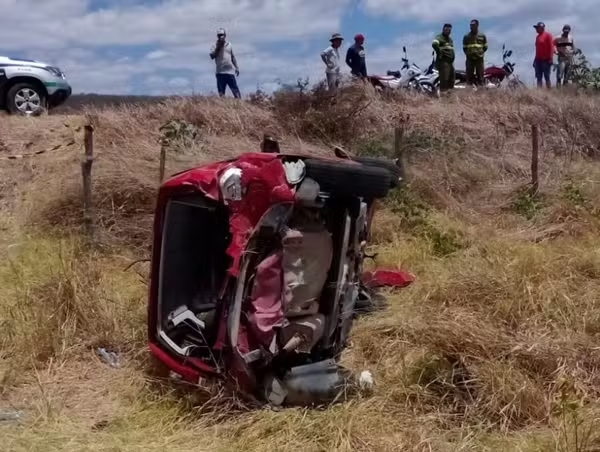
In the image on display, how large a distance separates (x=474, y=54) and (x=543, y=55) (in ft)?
4.76

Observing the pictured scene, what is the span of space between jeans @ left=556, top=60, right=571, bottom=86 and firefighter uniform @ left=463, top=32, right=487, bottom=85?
5.20ft

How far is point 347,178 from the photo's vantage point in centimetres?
492

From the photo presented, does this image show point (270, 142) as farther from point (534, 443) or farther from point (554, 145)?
point (554, 145)

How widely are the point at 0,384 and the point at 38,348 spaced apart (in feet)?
1.59

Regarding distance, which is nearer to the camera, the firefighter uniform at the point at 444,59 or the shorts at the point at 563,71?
the firefighter uniform at the point at 444,59

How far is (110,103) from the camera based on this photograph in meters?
14.6

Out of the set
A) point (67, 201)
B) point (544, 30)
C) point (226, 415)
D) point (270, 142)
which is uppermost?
point (544, 30)

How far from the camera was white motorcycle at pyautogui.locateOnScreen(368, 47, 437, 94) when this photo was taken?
17.7m

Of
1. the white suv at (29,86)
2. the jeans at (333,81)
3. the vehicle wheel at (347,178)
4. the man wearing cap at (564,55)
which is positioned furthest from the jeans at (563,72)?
the vehicle wheel at (347,178)

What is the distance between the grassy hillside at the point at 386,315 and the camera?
4.60 metres

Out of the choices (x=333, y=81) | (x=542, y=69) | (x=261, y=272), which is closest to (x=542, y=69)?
(x=542, y=69)

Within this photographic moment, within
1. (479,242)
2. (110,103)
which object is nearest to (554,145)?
(479,242)

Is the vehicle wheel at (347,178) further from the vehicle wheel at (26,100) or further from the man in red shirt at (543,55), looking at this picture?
the man in red shirt at (543,55)

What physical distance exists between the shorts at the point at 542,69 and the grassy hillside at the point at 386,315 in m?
6.11
